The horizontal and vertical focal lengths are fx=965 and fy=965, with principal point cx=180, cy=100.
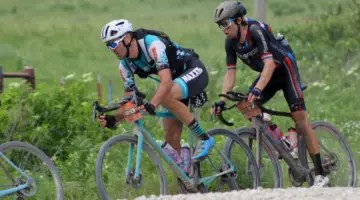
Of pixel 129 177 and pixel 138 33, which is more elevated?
pixel 138 33

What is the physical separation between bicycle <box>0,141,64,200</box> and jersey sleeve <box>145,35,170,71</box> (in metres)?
1.26

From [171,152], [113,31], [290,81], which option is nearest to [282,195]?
[171,152]

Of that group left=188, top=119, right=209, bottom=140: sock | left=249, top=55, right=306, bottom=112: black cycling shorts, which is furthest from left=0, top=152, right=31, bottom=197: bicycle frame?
left=249, top=55, right=306, bottom=112: black cycling shorts

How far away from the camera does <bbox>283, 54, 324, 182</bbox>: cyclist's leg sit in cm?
933

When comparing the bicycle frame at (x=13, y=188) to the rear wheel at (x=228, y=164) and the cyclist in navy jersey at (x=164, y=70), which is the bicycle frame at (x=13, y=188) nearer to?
the cyclist in navy jersey at (x=164, y=70)

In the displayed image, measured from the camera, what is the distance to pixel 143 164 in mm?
8438

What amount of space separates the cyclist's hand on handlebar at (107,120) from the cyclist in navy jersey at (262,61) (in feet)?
4.24

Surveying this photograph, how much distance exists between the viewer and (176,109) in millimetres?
8469

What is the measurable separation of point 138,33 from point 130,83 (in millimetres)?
471

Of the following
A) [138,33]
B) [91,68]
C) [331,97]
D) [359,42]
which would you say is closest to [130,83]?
[138,33]

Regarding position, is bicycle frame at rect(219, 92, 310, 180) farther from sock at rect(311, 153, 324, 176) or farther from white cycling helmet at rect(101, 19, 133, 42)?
white cycling helmet at rect(101, 19, 133, 42)

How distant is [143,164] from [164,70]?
0.86m

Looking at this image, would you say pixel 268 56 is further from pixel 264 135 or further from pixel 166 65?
pixel 166 65

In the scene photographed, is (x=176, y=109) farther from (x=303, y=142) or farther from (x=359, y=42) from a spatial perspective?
(x=359, y=42)
